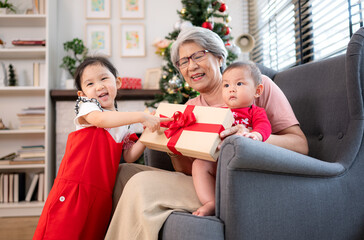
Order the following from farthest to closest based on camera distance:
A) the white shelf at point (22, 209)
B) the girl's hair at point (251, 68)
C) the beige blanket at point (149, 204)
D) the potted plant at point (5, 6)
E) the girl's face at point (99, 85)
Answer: the potted plant at point (5, 6), the white shelf at point (22, 209), the girl's face at point (99, 85), the girl's hair at point (251, 68), the beige blanket at point (149, 204)

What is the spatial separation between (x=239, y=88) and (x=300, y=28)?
1.86 m

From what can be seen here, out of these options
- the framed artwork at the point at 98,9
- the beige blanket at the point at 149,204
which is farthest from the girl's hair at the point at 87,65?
the framed artwork at the point at 98,9

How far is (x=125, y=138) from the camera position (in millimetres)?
1656

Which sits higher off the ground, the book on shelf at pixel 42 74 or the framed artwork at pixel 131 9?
the framed artwork at pixel 131 9

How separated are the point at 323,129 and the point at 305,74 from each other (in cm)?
33

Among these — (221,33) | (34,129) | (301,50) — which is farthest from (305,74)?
(34,129)

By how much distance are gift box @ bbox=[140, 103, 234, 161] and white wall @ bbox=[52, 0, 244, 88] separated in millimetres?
2636

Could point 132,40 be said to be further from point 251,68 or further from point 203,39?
point 251,68

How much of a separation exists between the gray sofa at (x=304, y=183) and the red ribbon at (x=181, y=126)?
7.7 inches

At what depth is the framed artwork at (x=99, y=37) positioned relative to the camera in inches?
153

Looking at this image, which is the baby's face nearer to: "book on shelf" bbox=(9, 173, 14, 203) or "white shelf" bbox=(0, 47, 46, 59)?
"white shelf" bbox=(0, 47, 46, 59)

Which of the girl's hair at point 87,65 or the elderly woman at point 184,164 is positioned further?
the girl's hair at point 87,65

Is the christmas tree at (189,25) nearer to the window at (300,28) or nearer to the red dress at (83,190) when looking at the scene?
the window at (300,28)

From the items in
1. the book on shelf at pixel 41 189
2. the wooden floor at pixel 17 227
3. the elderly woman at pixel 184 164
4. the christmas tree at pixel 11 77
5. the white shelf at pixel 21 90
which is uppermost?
the christmas tree at pixel 11 77
